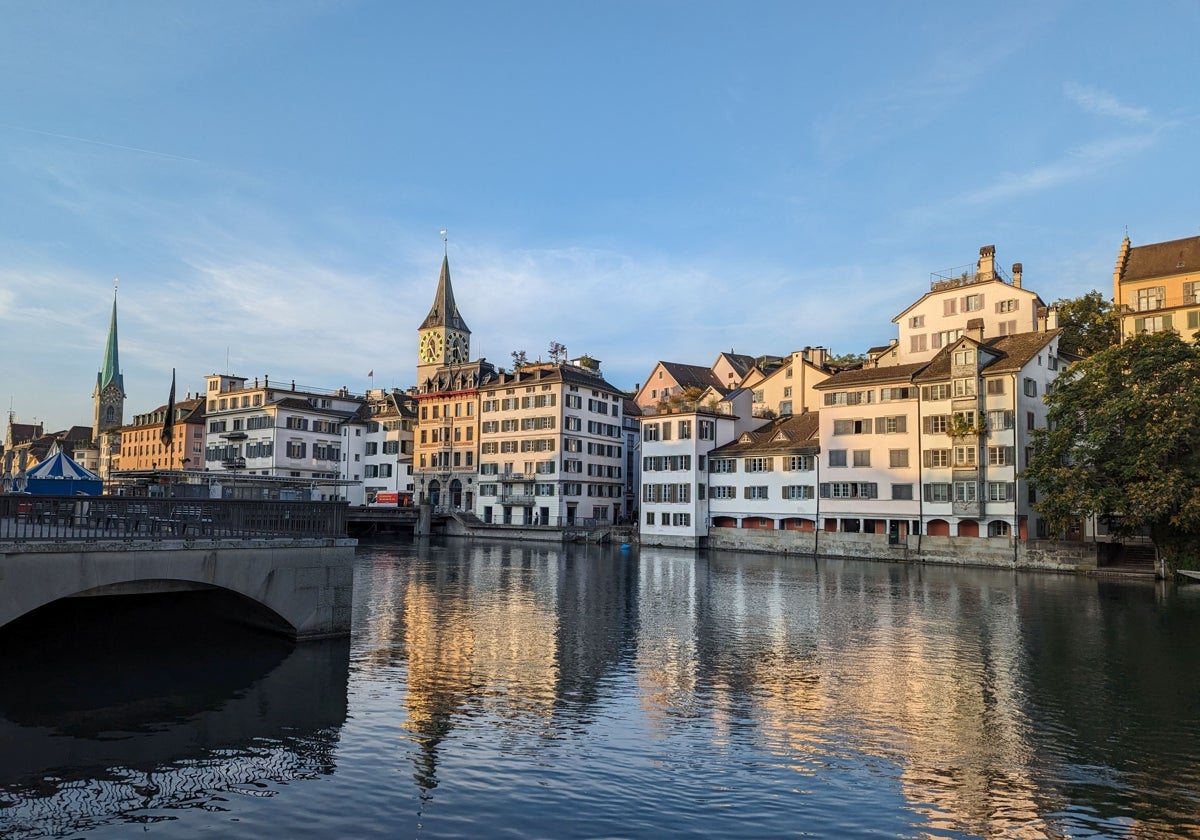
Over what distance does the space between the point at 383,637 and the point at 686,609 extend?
53.7 feet

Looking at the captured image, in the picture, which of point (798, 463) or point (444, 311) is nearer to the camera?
point (798, 463)

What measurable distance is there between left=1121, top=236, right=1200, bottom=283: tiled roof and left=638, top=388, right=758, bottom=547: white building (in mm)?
43218

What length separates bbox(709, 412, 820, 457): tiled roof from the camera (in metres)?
87.8

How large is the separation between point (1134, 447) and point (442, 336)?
12197cm

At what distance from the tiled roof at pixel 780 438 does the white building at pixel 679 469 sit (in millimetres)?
2161

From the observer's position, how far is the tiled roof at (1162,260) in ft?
280

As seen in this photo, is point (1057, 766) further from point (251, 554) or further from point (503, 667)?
point (251, 554)

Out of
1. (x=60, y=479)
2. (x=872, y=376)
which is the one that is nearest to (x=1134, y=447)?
(x=872, y=376)

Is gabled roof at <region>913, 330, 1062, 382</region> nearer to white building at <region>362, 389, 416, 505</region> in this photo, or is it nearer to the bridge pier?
the bridge pier

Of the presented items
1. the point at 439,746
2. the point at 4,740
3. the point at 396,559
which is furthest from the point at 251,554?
the point at 396,559

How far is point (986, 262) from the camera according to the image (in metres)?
87.8

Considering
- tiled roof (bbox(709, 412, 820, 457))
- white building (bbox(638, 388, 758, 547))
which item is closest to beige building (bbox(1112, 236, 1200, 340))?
tiled roof (bbox(709, 412, 820, 457))

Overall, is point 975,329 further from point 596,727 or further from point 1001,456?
point 596,727

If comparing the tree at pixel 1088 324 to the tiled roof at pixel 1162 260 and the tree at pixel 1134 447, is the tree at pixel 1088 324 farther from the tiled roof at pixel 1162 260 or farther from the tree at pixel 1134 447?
the tree at pixel 1134 447
